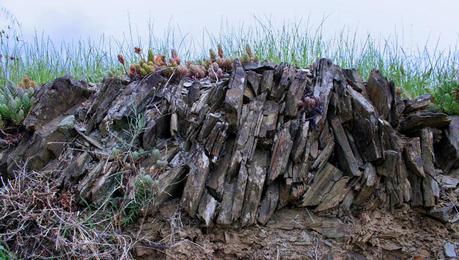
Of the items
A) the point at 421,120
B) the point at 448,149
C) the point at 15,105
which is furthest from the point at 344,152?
the point at 15,105

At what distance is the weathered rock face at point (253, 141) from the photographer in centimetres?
354

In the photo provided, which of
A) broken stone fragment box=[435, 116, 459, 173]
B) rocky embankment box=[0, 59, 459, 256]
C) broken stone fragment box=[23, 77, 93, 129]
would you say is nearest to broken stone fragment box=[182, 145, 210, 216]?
rocky embankment box=[0, 59, 459, 256]

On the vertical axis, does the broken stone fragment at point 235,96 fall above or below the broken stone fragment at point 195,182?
above

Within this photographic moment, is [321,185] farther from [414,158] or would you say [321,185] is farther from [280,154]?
[414,158]

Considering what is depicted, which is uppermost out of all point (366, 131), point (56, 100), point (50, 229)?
point (366, 131)

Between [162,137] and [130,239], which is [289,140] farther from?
[130,239]

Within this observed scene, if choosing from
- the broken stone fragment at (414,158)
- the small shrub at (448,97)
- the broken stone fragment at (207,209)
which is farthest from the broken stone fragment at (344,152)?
the small shrub at (448,97)

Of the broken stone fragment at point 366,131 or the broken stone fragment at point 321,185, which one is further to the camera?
the broken stone fragment at point 366,131

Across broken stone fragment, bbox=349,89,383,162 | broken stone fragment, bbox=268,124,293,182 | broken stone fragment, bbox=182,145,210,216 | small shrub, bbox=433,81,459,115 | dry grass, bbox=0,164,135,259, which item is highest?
small shrub, bbox=433,81,459,115

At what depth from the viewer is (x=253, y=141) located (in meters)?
3.64

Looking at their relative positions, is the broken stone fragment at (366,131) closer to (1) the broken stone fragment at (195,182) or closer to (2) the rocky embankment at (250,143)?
(2) the rocky embankment at (250,143)

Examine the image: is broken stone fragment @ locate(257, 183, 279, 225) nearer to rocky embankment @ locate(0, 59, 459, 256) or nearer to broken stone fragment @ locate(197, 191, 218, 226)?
rocky embankment @ locate(0, 59, 459, 256)

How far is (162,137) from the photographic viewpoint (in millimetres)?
3857

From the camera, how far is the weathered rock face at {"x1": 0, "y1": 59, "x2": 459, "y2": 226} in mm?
3535
